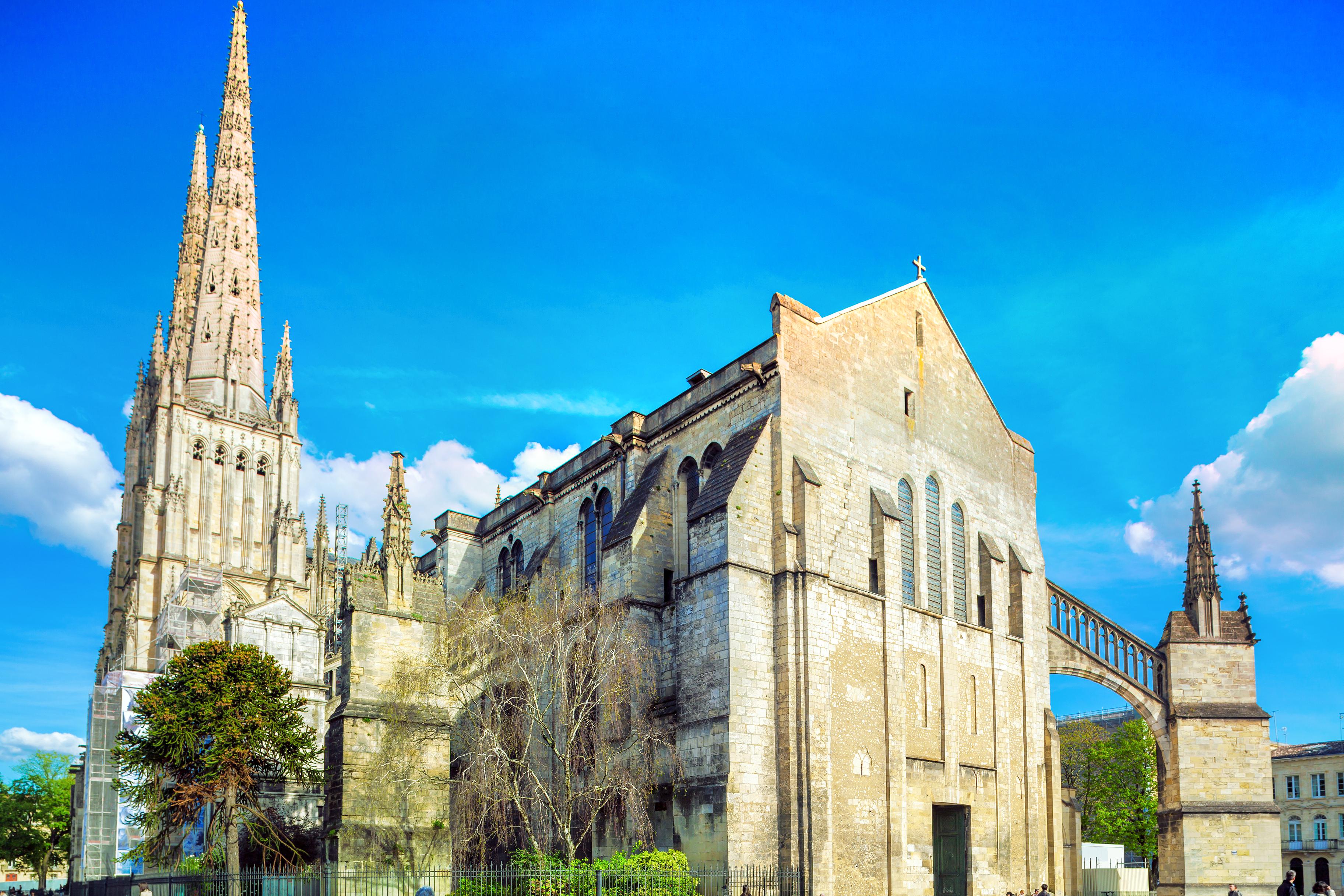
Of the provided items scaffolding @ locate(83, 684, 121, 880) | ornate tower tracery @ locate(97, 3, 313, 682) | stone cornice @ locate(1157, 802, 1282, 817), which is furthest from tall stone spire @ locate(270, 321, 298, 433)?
stone cornice @ locate(1157, 802, 1282, 817)

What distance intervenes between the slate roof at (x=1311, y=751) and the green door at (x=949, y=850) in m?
42.4

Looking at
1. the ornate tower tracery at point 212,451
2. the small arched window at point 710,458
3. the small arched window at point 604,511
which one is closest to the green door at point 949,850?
the small arched window at point 710,458

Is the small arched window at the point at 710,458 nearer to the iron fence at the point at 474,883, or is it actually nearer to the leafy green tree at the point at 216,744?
the iron fence at the point at 474,883

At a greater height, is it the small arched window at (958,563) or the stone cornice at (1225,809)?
the small arched window at (958,563)

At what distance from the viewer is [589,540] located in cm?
3388

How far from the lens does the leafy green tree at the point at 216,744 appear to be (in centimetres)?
2559

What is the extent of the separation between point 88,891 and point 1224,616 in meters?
30.5

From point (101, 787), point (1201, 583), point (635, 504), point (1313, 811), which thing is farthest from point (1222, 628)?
point (1313, 811)

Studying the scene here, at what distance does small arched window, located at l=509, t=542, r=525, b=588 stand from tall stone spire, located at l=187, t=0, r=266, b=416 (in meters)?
34.0

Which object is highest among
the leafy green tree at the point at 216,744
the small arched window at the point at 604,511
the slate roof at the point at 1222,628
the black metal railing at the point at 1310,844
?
the small arched window at the point at 604,511

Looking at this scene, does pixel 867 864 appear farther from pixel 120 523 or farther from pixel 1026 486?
pixel 120 523

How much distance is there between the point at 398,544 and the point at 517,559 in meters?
8.53

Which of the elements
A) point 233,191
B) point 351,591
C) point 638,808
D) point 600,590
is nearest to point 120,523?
point 233,191

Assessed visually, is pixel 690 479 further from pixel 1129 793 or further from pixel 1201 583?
pixel 1129 793
